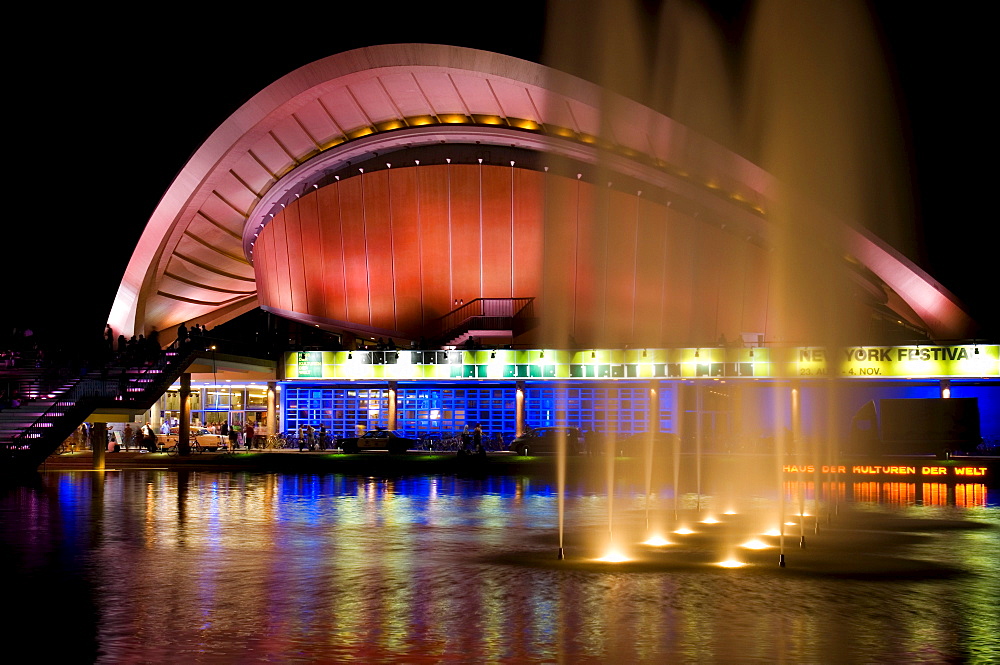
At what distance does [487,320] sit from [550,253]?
4.90m

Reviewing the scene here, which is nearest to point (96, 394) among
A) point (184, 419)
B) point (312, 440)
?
point (184, 419)

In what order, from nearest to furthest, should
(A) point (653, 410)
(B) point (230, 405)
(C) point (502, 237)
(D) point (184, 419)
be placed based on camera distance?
(D) point (184, 419) → (A) point (653, 410) → (C) point (502, 237) → (B) point (230, 405)

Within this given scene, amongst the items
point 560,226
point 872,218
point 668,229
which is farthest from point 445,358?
point 872,218

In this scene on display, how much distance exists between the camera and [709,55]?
52.1 m

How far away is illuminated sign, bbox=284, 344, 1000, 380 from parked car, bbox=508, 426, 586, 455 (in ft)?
18.8

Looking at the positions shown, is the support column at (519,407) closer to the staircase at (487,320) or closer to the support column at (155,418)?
the staircase at (487,320)

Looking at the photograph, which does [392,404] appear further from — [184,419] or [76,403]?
[76,403]

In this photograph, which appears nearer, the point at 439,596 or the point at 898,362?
the point at 439,596

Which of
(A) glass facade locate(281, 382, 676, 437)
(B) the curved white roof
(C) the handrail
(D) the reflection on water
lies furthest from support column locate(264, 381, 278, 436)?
(D) the reflection on water

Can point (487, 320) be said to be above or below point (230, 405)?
above

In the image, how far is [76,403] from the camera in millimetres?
34812

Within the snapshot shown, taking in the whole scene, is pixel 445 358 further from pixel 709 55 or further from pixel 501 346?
pixel 709 55

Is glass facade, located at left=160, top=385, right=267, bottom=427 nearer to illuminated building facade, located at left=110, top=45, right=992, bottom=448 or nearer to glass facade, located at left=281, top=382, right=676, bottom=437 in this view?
illuminated building facade, located at left=110, top=45, right=992, bottom=448

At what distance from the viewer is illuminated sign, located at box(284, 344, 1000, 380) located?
1895 inches
